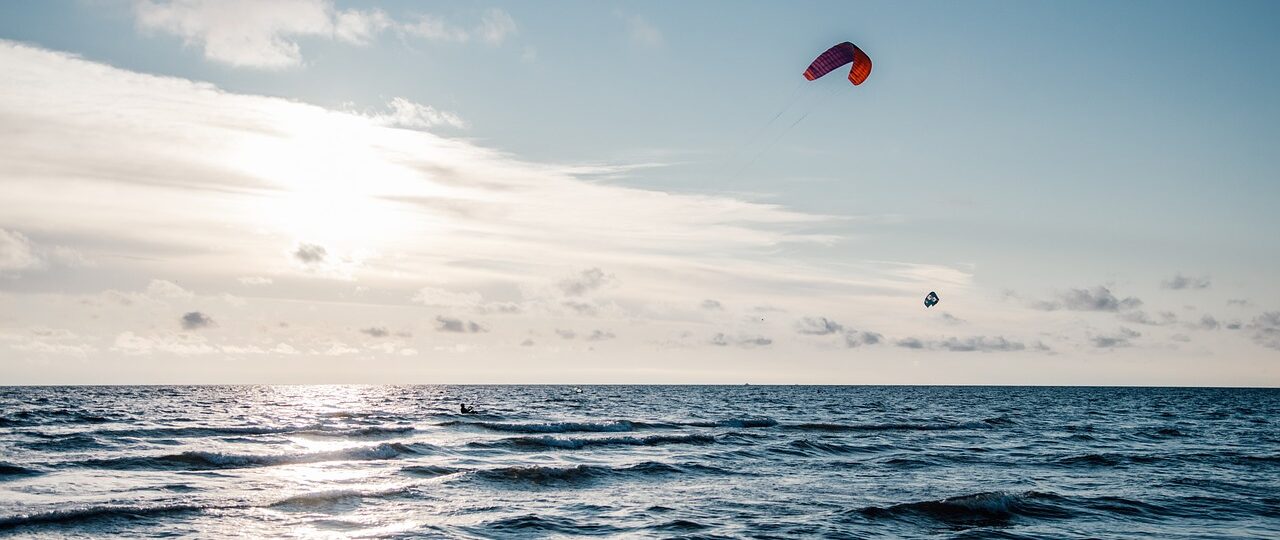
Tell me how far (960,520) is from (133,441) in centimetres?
3698

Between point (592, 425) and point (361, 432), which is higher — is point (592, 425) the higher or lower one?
the higher one

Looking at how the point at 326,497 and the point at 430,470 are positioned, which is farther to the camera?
the point at 430,470

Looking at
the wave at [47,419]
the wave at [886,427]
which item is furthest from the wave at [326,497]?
the wave at [47,419]

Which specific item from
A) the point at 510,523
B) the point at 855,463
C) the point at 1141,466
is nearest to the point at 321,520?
the point at 510,523

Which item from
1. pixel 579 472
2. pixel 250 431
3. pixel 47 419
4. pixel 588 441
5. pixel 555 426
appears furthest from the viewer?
pixel 555 426

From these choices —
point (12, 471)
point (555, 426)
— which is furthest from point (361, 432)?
point (12, 471)

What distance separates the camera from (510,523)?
74.7 ft

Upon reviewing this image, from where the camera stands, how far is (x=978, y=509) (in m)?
25.5

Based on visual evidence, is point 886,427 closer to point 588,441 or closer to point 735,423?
point 735,423

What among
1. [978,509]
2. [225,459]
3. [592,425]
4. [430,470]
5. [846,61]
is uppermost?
[846,61]

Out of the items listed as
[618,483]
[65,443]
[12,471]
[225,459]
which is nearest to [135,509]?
[12,471]

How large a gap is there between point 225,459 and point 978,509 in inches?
1055

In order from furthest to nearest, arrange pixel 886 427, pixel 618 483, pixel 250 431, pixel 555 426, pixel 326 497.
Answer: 1. pixel 886 427
2. pixel 555 426
3. pixel 250 431
4. pixel 618 483
5. pixel 326 497

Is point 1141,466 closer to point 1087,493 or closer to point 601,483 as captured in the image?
point 1087,493
